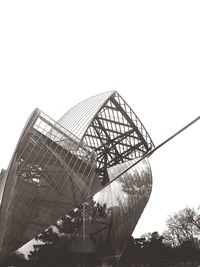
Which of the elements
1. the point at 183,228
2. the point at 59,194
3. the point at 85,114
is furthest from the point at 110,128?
the point at 183,228

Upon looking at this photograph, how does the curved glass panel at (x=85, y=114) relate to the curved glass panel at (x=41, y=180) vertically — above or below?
above

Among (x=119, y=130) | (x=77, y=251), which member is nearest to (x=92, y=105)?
(x=119, y=130)

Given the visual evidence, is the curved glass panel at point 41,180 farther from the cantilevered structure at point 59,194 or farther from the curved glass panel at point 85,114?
the curved glass panel at point 85,114

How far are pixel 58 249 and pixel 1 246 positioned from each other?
4.00m

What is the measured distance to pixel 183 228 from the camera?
50750mm

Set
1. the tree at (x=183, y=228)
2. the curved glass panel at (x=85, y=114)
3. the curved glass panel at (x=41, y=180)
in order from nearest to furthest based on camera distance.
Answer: the curved glass panel at (x=41, y=180), the curved glass panel at (x=85, y=114), the tree at (x=183, y=228)

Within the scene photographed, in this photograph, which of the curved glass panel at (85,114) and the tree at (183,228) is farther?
the tree at (183,228)

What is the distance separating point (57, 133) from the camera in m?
25.8

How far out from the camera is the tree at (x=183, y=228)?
47062mm

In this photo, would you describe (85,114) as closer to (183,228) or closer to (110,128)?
(110,128)

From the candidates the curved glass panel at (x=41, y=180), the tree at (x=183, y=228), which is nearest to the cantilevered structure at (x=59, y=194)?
the curved glass panel at (x=41, y=180)

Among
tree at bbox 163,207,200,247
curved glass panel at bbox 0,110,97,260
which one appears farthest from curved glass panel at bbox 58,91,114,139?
tree at bbox 163,207,200,247

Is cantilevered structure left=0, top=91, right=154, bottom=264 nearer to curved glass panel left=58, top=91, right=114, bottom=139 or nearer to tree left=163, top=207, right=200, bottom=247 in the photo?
curved glass panel left=58, top=91, right=114, bottom=139

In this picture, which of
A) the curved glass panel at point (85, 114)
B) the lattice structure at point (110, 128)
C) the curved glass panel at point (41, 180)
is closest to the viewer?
the curved glass panel at point (41, 180)
